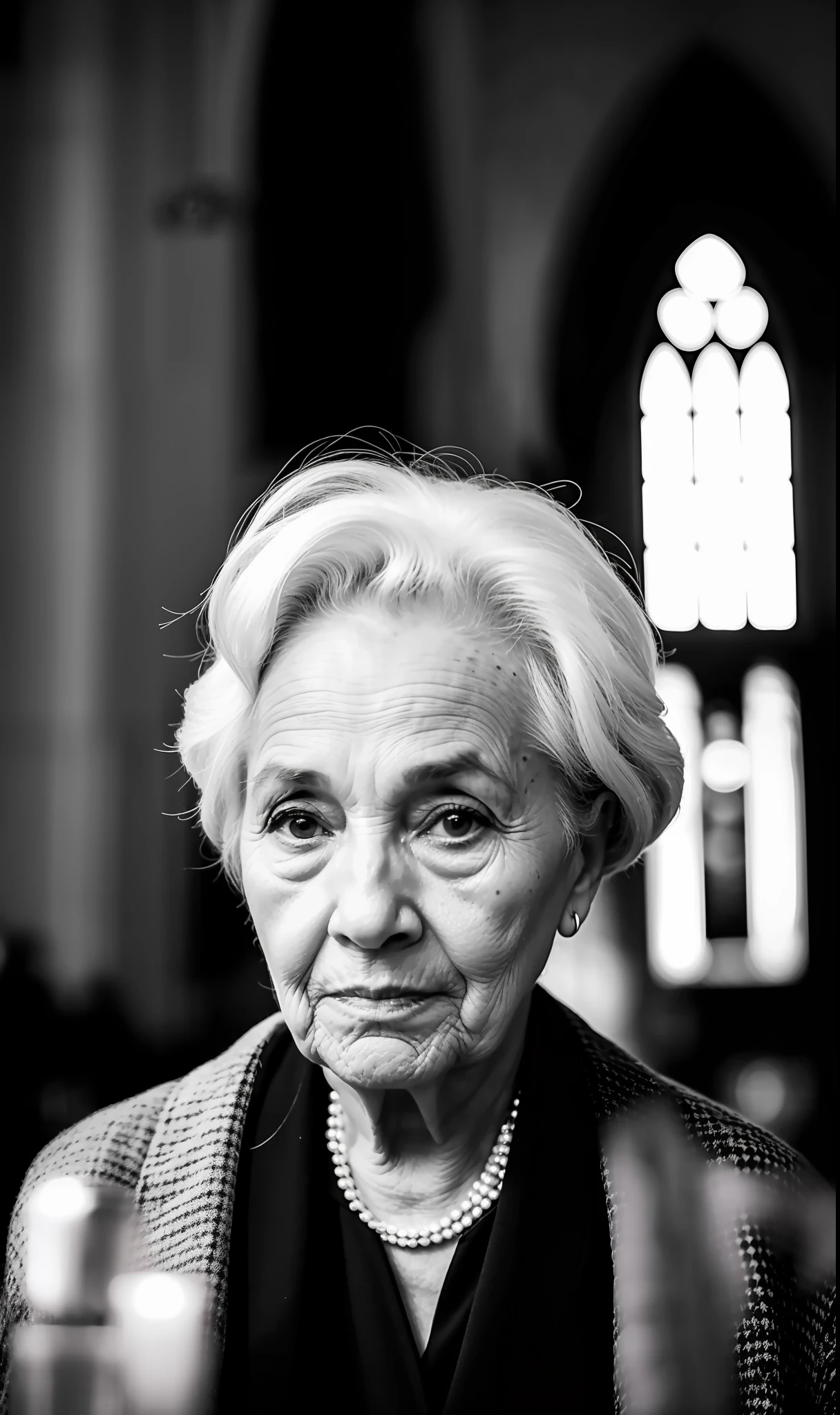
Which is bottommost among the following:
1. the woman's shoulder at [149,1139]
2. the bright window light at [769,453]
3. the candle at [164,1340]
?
the candle at [164,1340]

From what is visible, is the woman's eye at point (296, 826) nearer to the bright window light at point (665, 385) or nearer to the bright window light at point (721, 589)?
the bright window light at point (721, 589)

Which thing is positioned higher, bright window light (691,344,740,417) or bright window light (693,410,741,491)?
bright window light (691,344,740,417)

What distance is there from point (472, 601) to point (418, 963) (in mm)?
A: 254

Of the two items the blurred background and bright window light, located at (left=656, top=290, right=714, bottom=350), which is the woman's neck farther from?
bright window light, located at (left=656, top=290, right=714, bottom=350)

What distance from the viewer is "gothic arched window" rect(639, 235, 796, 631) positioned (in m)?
1.22

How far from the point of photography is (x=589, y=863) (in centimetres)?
88

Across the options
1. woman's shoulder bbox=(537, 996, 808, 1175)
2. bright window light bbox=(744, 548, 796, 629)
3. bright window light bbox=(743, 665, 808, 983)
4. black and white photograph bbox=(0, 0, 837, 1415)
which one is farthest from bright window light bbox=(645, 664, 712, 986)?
woman's shoulder bbox=(537, 996, 808, 1175)

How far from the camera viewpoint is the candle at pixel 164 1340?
79 centimetres

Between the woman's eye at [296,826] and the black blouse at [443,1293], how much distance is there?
0.83ft

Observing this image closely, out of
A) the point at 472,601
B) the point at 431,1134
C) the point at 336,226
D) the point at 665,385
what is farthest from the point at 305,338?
the point at 431,1134

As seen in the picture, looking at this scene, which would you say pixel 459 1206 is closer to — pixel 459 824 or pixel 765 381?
pixel 459 824

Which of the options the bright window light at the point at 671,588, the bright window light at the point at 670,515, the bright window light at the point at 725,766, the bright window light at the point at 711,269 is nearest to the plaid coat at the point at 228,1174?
the bright window light at the point at 671,588

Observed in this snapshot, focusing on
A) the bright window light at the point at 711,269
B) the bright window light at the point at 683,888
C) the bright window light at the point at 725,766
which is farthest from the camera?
the bright window light at the point at 725,766

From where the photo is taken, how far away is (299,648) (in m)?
0.81
